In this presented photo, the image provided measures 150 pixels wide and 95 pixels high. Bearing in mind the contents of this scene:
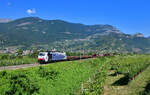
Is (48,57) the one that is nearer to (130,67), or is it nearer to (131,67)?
(130,67)

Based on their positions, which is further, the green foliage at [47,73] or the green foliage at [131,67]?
the green foliage at [131,67]

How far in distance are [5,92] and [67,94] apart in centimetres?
1231

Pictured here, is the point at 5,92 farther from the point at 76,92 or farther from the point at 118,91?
the point at 118,91

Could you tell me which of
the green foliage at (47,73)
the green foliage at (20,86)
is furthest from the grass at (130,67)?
the green foliage at (20,86)

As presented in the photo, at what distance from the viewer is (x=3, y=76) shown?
23.6m

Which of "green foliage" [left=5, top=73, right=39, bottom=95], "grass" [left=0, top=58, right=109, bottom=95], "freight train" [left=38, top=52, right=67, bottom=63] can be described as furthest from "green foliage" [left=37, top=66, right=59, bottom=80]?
"freight train" [left=38, top=52, right=67, bottom=63]

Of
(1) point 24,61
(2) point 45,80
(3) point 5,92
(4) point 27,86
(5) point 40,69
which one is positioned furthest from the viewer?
(1) point 24,61

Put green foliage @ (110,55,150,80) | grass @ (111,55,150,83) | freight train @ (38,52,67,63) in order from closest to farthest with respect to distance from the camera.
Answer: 1. grass @ (111,55,150,83)
2. green foliage @ (110,55,150,80)
3. freight train @ (38,52,67,63)

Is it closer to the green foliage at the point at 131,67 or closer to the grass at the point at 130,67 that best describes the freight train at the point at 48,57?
the grass at the point at 130,67

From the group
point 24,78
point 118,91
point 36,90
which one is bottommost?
point 118,91

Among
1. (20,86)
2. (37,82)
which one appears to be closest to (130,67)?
(37,82)

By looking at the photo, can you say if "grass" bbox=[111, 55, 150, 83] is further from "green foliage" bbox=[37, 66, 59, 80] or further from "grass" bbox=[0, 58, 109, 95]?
"green foliage" bbox=[37, 66, 59, 80]

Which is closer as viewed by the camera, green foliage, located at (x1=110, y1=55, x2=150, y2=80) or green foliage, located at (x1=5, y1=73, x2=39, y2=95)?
green foliage, located at (x1=5, y1=73, x2=39, y2=95)

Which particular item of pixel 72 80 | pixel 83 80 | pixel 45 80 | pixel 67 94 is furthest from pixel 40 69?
pixel 83 80
